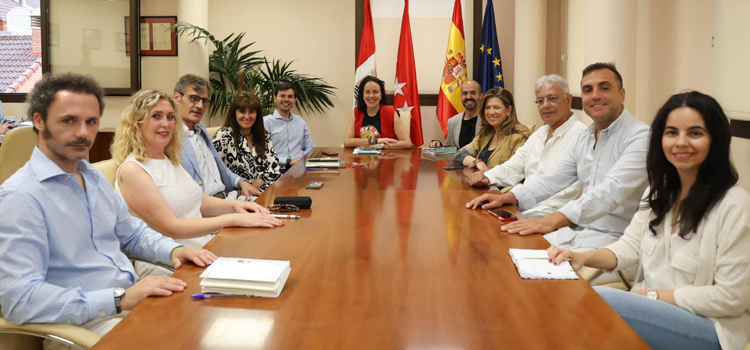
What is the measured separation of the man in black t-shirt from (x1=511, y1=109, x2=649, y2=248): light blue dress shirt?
230 cm

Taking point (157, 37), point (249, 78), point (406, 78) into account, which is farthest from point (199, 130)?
point (157, 37)

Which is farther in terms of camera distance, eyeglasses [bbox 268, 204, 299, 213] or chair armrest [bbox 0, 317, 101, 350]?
eyeglasses [bbox 268, 204, 299, 213]

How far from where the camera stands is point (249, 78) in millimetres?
7012

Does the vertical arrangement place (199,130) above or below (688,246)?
above

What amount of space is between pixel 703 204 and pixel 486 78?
525 centimetres

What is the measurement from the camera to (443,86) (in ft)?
22.8

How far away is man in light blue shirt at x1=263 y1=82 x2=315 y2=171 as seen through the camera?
5375 millimetres

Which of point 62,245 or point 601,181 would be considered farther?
point 601,181

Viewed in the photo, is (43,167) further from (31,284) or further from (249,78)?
A: (249,78)

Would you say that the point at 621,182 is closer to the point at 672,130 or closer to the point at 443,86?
the point at 672,130

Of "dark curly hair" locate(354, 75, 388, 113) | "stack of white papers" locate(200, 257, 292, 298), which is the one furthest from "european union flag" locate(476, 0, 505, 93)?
"stack of white papers" locate(200, 257, 292, 298)

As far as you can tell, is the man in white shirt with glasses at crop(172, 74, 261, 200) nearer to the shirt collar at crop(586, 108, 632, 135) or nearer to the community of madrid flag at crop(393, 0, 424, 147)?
the shirt collar at crop(586, 108, 632, 135)

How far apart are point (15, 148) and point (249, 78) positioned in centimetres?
377

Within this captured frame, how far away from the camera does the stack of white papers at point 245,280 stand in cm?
147
